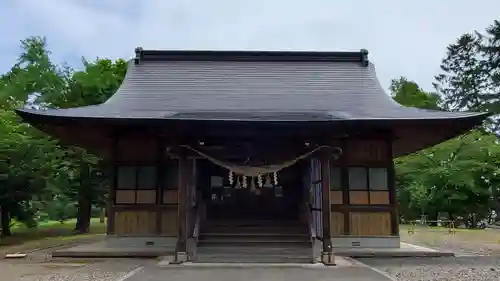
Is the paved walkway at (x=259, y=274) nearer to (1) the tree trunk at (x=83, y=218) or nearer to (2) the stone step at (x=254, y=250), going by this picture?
(2) the stone step at (x=254, y=250)

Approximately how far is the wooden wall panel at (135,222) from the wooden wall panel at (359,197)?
496cm

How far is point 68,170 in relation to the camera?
18.2m

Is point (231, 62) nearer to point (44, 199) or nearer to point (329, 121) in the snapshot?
point (329, 121)

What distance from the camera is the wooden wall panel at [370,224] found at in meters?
11.5

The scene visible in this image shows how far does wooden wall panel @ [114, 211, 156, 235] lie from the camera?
11453 millimetres

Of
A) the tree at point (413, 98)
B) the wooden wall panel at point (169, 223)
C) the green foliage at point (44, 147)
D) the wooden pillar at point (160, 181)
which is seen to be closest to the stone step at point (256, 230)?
the wooden wall panel at point (169, 223)

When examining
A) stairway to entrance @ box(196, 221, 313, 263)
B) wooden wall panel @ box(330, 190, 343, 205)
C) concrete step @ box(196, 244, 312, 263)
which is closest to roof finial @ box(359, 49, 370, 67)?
wooden wall panel @ box(330, 190, 343, 205)

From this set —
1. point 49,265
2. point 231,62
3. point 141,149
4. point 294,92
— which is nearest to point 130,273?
point 49,265

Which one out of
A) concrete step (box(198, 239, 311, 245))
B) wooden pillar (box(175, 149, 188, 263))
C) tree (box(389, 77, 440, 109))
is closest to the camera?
wooden pillar (box(175, 149, 188, 263))

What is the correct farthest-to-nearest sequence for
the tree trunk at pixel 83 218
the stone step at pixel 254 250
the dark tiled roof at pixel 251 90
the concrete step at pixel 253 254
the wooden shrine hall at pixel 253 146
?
the tree trunk at pixel 83 218
the dark tiled roof at pixel 251 90
the stone step at pixel 254 250
the wooden shrine hall at pixel 253 146
the concrete step at pixel 253 254

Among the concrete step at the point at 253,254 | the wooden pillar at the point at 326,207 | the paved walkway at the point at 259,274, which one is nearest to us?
the paved walkway at the point at 259,274

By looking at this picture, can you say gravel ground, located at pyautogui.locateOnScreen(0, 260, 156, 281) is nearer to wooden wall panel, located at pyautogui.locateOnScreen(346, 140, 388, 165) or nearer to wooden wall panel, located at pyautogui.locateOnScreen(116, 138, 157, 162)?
wooden wall panel, located at pyautogui.locateOnScreen(116, 138, 157, 162)

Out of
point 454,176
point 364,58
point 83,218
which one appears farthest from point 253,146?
point 454,176

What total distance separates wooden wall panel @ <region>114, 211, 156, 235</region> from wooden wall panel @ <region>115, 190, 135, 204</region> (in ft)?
0.90
